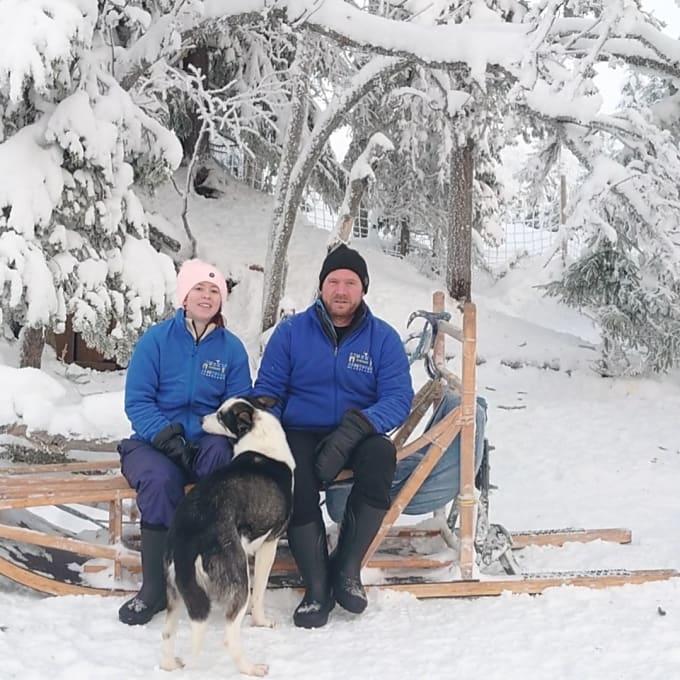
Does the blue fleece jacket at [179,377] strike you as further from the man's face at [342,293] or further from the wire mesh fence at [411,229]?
the wire mesh fence at [411,229]

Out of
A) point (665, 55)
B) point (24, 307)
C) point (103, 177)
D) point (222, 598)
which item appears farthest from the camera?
point (665, 55)

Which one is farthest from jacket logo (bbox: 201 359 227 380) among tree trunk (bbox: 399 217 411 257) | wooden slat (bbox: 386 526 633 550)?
tree trunk (bbox: 399 217 411 257)

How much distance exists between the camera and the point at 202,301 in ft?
11.8

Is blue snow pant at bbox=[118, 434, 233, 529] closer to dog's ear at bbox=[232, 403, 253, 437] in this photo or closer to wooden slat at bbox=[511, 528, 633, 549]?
dog's ear at bbox=[232, 403, 253, 437]

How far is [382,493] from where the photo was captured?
11.4 feet

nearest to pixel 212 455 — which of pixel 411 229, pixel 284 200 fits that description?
pixel 284 200

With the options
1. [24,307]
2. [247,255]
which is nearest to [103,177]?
[24,307]

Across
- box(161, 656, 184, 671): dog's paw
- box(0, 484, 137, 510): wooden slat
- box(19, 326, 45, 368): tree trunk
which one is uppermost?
box(0, 484, 137, 510): wooden slat

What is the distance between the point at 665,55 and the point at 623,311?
137 inches

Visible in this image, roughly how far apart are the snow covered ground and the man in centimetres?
28

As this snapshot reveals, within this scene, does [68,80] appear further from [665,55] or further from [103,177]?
[665,55]

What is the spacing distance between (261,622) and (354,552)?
0.49m

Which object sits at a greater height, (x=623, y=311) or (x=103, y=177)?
(x=103, y=177)

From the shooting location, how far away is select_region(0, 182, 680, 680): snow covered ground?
2926 millimetres
